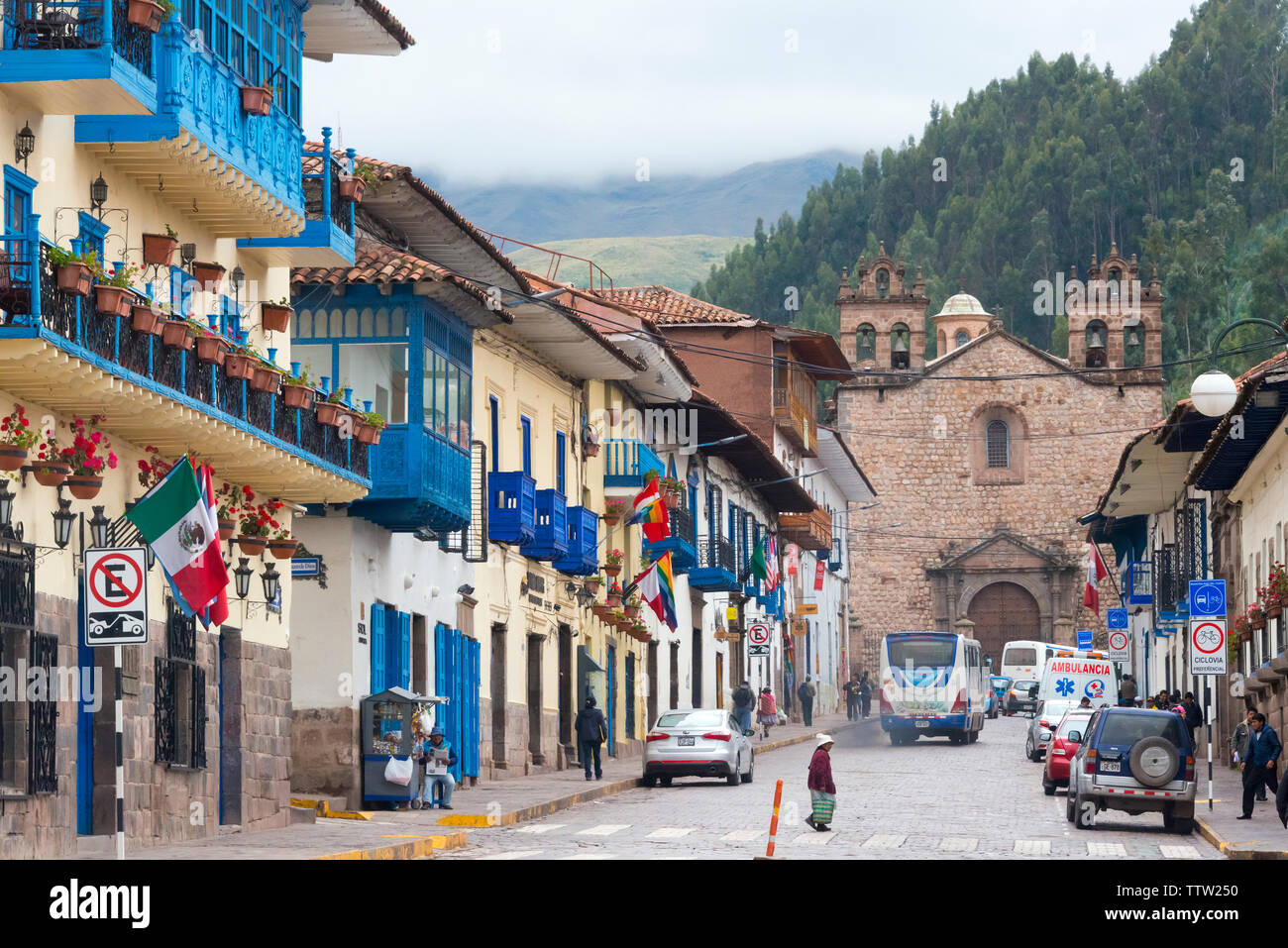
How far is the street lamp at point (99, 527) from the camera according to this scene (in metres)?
18.3

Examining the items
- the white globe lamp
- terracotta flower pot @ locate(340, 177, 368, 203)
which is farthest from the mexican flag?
the white globe lamp

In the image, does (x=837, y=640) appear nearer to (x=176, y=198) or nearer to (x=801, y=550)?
(x=801, y=550)

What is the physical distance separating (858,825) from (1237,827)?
4.50 m

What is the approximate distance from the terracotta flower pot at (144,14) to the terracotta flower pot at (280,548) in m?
7.50

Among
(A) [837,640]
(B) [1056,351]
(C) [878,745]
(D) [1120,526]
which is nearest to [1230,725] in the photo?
(C) [878,745]

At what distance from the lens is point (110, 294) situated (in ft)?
53.7

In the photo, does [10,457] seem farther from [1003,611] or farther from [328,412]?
[1003,611]

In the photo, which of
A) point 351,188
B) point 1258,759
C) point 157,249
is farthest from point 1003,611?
point 157,249

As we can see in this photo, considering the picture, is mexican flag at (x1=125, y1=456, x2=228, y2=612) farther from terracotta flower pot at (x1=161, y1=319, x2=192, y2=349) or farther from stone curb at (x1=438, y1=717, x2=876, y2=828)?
stone curb at (x1=438, y1=717, x2=876, y2=828)

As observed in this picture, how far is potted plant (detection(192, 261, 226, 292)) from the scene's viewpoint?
20984mm

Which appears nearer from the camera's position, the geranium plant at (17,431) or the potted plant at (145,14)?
the geranium plant at (17,431)

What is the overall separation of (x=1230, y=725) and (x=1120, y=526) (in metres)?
20.9

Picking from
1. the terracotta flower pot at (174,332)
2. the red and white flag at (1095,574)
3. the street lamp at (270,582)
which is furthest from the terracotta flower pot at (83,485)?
the red and white flag at (1095,574)

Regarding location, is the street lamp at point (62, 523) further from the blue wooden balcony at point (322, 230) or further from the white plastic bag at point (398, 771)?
the white plastic bag at point (398, 771)
